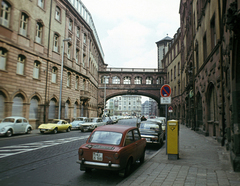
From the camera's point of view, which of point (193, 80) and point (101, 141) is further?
point (193, 80)

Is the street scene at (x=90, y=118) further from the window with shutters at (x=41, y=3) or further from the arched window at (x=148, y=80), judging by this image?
the arched window at (x=148, y=80)

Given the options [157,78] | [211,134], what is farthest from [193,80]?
[157,78]

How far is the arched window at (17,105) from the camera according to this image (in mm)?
20328

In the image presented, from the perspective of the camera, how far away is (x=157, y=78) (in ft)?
188

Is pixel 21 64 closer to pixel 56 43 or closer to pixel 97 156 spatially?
pixel 56 43

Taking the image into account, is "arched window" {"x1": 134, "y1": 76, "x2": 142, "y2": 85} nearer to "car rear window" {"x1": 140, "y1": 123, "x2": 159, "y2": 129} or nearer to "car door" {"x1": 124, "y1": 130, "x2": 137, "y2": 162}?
"car rear window" {"x1": 140, "y1": 123, "x2": 159, "y2": 129}

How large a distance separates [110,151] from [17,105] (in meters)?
18.0

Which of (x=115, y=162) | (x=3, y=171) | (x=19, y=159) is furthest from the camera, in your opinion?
(x=19, y=159)

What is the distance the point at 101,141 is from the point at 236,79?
5024mm

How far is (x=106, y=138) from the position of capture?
6.49m

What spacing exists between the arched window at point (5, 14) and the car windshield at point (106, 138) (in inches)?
695

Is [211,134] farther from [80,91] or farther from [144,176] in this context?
[80,91]

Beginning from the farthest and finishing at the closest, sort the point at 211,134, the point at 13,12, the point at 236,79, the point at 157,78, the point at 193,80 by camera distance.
Result: 1. the point at 157,78
2. the point at 193,80
3. the point at 13,12
4. the point at 211,134
5. the point at 236,79

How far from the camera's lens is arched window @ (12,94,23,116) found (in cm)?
2033
